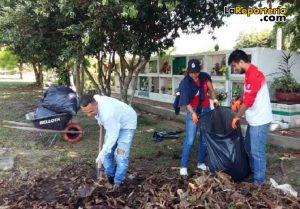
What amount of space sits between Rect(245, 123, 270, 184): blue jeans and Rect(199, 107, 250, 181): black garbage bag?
127mm

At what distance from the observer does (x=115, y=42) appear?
7.02 metres

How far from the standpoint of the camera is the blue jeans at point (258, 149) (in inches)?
173

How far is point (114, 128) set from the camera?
13.3ft

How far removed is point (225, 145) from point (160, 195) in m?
1.25

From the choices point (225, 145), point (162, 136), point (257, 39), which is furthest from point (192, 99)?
point (257, 39)

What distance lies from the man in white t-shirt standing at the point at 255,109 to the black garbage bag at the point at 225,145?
0.13m

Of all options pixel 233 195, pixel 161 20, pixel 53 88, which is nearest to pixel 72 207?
pixel 233 195

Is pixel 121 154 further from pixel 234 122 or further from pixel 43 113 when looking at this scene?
pixel 43 113

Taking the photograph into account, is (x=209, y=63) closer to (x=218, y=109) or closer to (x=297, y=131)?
(x=297, y=131)

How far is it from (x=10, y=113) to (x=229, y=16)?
6637 mm

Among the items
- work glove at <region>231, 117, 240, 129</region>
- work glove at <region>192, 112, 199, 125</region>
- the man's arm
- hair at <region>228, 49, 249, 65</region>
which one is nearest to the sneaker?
the man's arm

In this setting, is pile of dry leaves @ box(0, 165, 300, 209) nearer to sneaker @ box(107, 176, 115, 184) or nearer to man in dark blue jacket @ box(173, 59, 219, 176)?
sneaker @ box(107, 176, 115, 184)

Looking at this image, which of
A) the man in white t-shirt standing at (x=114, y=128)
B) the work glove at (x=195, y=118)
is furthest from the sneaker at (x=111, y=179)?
the work glove at (x=195, y=118)

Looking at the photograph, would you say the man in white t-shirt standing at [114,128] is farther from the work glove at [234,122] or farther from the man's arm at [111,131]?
the work glove at [234,122]
